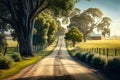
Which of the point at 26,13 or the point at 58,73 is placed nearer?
the point at 58,73

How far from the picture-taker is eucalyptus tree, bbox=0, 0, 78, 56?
187 ft

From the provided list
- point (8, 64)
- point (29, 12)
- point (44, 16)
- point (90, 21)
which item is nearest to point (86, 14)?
point (90, 21)

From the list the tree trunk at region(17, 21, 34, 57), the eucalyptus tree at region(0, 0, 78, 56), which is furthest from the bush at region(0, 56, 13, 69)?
the tree trunk at region(17, 21, 34, 57)

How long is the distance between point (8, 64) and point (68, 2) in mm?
26858

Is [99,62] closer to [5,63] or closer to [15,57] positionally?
[5,63]

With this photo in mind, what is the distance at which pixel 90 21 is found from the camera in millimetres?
154625

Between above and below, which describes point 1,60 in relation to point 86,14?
below

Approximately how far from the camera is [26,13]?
193ft

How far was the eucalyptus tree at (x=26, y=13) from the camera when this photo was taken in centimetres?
5688

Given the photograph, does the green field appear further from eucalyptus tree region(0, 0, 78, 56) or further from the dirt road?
eucalyptus tree region(0, 0, 78, 56)

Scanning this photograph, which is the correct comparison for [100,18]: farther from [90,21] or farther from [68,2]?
[68,2]

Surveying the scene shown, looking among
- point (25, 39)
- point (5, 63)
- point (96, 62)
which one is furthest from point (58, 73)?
point (25, 39)

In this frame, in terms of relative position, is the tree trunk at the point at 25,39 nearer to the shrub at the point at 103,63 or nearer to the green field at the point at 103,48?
the green field at the point at 103,48

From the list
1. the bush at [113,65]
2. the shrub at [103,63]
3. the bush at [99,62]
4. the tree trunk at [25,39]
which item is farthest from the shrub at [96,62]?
the tree trunk at [25,39]
